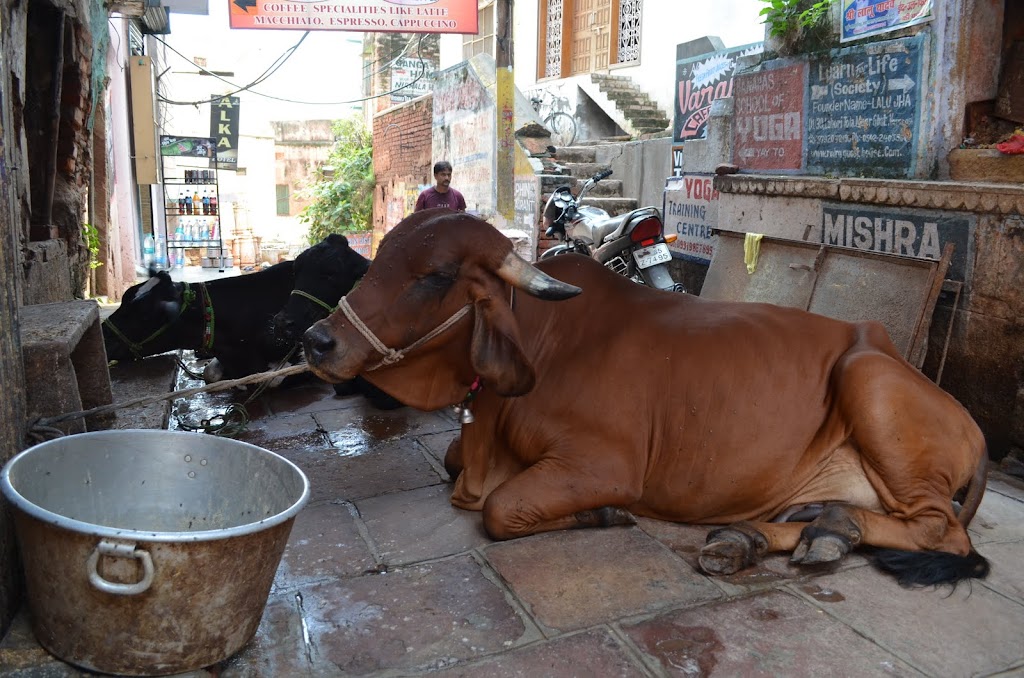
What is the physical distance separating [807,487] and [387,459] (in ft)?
6.40

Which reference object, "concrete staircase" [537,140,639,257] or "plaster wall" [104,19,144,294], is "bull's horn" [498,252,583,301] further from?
"concrete staircase" [537,140,639,257]

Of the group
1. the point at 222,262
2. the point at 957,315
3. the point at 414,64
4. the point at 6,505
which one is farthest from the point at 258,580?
the point at 414,64

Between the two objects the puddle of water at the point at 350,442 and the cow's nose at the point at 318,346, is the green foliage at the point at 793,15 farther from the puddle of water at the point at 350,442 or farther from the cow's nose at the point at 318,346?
the cow's nose at the point at 318,346

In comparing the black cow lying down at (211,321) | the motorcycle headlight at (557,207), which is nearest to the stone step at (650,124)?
the motorcycle headlight at (557,207)

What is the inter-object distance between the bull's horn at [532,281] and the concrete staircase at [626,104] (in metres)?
12.1

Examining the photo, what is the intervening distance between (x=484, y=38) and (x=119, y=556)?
22.1 metres

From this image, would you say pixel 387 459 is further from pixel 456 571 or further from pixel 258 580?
pixel 258 580

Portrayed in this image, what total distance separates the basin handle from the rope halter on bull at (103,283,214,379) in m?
2.93

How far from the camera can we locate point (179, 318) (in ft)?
16.2

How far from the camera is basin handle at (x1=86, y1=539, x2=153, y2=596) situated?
6.77ft

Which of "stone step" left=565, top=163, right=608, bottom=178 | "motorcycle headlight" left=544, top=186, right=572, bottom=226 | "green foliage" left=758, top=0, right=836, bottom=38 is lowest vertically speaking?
"motorcycle headlight" left=544, top=186, right=572, bottom=226

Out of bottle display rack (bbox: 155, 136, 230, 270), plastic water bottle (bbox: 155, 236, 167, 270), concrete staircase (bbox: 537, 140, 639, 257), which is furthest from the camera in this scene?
bottle display rack (bbox: 155, 136, 230, 270)

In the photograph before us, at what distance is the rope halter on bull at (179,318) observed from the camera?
479 centimetres

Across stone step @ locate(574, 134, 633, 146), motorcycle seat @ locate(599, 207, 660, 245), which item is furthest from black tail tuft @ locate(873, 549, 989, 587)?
stone step @ locate(574, 134, 633, 146)
